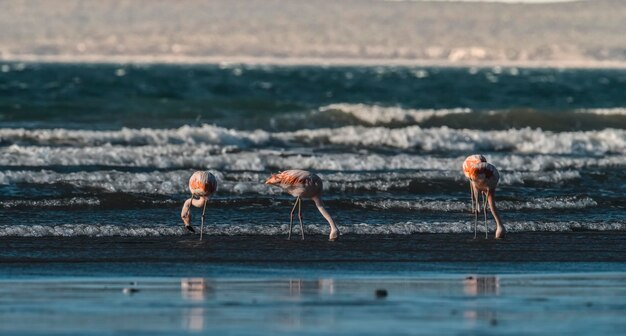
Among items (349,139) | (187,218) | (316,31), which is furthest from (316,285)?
(316,31)

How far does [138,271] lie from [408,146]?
597 inches

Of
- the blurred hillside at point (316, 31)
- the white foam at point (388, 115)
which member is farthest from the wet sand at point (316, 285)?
the blurred hillside at point (316, 31)

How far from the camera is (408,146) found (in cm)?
2892

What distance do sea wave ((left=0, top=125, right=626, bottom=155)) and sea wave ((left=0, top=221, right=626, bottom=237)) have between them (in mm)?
9600

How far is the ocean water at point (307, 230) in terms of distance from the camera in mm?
11812

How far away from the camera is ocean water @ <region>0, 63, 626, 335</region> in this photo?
465 inches

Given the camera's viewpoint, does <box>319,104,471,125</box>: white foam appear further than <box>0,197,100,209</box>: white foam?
Yes

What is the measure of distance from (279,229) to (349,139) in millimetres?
11729

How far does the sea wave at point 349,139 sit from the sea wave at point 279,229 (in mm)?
9600

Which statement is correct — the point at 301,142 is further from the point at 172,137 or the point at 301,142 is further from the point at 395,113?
the point at 395,113

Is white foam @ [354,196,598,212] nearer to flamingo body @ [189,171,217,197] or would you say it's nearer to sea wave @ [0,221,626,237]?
sea wave @ [0,221,626,237]

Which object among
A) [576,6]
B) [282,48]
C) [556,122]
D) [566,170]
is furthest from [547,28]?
[566,170]

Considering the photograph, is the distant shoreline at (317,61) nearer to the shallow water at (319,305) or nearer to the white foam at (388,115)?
the white foam at (388,115)

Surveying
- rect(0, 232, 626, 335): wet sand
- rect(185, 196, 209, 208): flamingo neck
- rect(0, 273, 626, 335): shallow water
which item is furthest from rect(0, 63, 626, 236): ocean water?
rect(0, 273, 626, 335): shallow water
